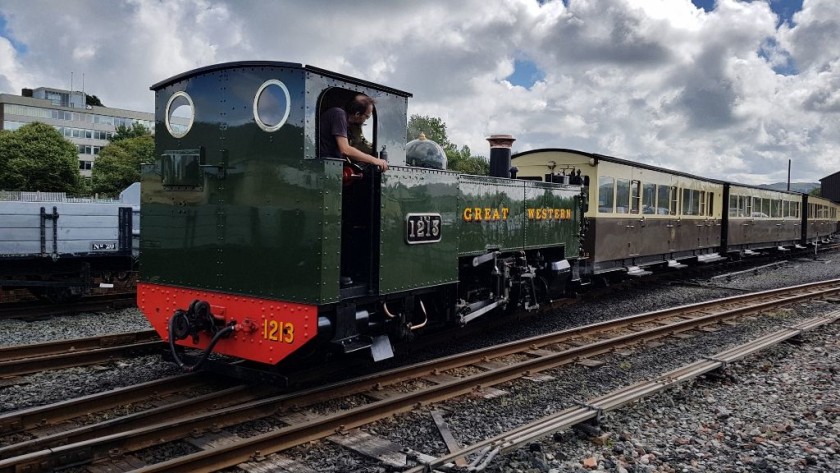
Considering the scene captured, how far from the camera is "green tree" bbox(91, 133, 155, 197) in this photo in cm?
4828

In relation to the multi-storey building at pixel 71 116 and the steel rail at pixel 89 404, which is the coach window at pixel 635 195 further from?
the multi-storey building at pixel 71 116

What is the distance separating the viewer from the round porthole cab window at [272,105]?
17.1 ft

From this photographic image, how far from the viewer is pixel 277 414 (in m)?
5.32

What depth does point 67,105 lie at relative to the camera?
78.1m

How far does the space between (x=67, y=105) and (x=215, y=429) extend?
8662 centimetres

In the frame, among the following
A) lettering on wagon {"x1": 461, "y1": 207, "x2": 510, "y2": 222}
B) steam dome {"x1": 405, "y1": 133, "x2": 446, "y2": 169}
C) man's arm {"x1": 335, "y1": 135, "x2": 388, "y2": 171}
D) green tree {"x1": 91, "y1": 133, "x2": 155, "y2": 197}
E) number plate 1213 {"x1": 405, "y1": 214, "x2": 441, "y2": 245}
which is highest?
green tree {"x1": 91, "y1": 133, "x2": 155, "y2": 197}

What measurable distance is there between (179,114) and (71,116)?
80.9m

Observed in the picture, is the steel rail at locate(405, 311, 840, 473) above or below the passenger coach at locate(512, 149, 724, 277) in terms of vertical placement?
below

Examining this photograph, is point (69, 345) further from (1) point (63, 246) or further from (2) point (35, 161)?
(2) point (35, 161)

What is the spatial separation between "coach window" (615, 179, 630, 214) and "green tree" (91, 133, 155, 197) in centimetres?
4166

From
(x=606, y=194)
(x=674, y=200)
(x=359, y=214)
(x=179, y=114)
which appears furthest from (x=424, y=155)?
(x=674, y=200)

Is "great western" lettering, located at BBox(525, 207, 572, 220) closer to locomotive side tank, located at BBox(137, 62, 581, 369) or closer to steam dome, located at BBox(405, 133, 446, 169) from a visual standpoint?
steam dome, located at BBox(405, 133, 446, 169)

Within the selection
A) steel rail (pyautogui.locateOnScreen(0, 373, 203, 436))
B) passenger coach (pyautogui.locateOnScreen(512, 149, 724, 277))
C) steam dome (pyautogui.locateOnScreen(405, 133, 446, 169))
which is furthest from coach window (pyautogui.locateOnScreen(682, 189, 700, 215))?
steel rail (pyautogui.locateOnScreen(0, 373, 203, 436))

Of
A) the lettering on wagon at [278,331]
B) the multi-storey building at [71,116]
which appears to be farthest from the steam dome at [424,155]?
the multi-storey building at [71,116]
